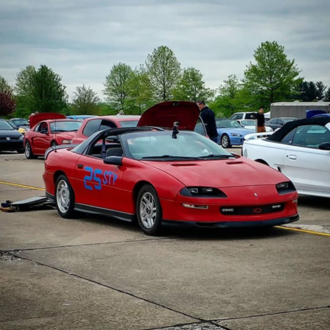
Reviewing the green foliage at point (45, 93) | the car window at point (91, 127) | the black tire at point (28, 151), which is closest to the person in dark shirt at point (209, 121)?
the car window at point (91, 127)

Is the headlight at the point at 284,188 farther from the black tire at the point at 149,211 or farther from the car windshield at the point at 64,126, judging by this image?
the car windshield at the point at 64,126

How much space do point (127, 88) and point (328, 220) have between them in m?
98.2

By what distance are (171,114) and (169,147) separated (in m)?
2.64

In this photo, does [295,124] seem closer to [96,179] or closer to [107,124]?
[96,179]

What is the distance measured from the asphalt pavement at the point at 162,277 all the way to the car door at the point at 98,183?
1.06 feet

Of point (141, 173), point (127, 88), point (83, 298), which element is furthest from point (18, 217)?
point (127, 88)

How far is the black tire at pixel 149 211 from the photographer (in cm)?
923

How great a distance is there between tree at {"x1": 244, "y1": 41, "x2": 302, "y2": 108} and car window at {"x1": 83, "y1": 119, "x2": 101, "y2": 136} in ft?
243

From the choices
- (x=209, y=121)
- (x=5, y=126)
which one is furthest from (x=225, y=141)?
(x=209, y=121)

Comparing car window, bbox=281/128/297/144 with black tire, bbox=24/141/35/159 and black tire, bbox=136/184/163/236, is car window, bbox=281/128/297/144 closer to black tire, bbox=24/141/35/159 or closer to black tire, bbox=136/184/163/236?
black tire, bbox=136/184/163/236

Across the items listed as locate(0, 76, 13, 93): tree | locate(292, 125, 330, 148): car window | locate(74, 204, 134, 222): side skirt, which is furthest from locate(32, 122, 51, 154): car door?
locate(0, 76, 13, 93): tree

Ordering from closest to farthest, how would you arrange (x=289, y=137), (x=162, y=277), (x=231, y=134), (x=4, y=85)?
(x=162, y=277), (x=289, y=137), (x=231, y=134), (x=4, y=85)

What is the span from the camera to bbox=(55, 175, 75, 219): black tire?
1101 cm

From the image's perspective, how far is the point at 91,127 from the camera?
18.6 m
